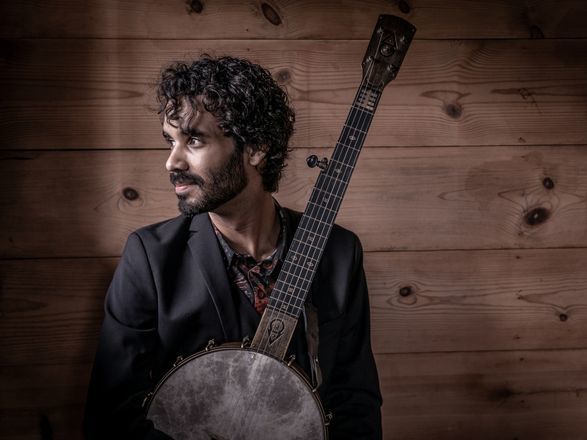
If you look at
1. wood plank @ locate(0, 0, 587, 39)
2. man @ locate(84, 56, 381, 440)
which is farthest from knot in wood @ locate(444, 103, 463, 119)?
man @ locate(84, 56, 381, 440)

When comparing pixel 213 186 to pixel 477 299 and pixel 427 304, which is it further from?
pixel 477 299

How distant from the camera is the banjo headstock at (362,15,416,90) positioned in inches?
50.6

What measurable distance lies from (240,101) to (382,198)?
1.75 ft

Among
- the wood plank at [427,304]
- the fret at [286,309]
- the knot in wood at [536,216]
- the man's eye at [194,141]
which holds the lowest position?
the wood plank at [427,304]

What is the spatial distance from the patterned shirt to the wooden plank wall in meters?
0.26

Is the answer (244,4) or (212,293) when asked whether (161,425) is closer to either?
(212,293)

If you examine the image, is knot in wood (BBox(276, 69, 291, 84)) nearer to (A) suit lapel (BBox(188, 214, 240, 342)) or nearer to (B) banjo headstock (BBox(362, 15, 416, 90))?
(B) banjo headstock (BBox(362, 15, 416, 90))

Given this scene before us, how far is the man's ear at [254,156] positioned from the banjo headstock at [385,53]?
0.93 ft

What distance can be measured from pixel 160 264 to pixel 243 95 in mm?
415

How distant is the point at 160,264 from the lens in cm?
135

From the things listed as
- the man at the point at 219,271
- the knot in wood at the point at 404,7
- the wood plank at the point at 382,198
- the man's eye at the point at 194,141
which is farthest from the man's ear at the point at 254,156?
the knot in wood at the point at 404,7

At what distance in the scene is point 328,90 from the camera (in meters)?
1.61

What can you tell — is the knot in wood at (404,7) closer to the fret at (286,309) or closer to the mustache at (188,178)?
the mustache at (188,178)

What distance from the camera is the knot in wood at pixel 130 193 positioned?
5.24 feet
